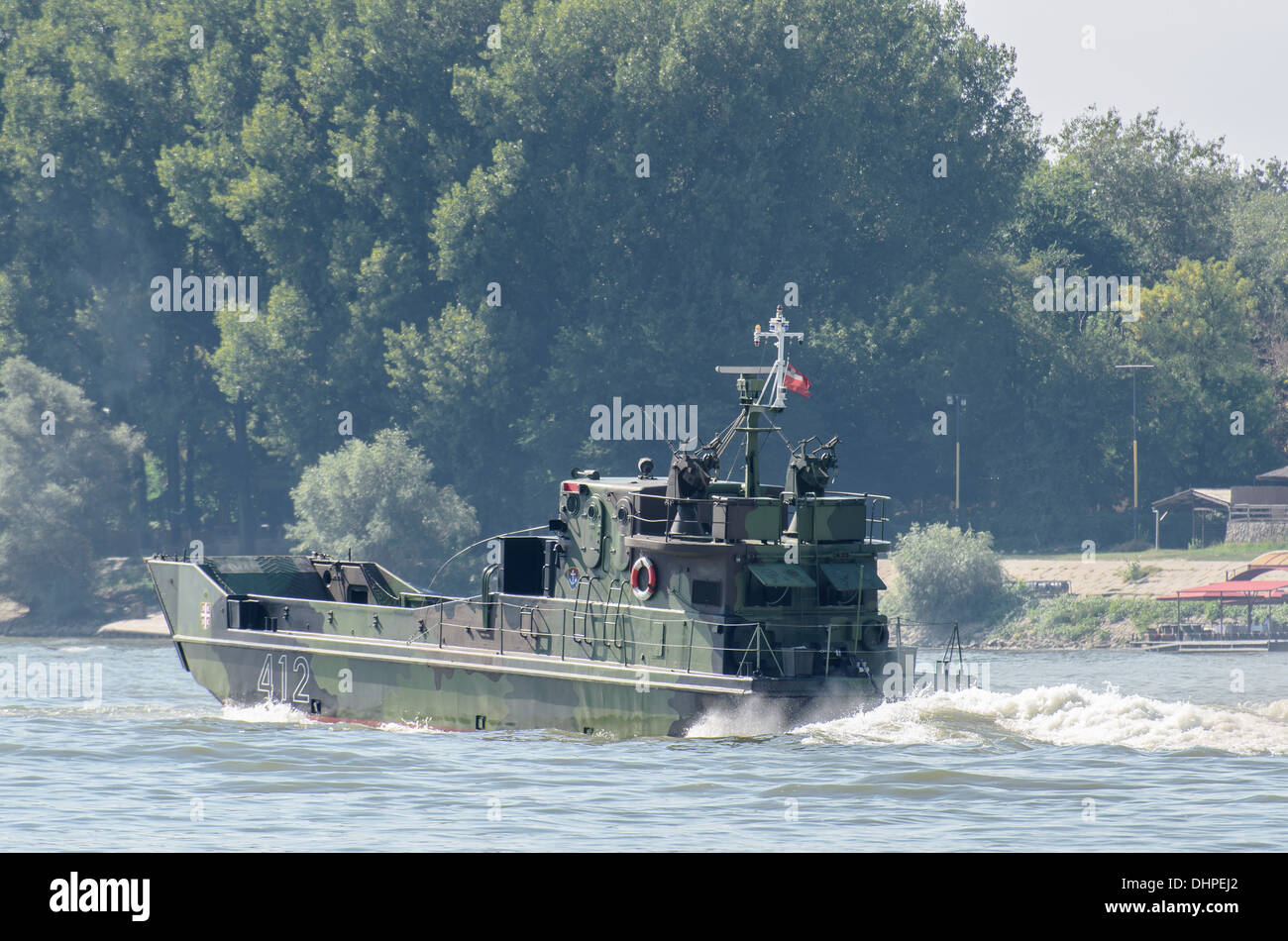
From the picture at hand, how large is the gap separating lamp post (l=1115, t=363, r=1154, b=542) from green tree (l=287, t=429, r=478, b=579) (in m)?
31.7

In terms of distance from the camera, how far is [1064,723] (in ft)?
101

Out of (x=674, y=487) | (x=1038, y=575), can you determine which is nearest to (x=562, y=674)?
(x=674, y=487)

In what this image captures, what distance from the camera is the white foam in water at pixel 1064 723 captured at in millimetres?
29750

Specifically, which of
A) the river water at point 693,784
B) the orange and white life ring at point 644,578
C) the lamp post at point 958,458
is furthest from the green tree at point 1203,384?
the orange and white life ring at point 644,578

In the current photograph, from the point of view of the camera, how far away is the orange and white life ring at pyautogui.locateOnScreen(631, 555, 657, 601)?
32188mm

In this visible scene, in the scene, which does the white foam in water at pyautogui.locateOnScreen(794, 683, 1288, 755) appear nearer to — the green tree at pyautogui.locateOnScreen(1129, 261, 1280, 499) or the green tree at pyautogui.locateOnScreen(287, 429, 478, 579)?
the green tree at pyautogui.locateOnScreen(287, 429, 478, 579)

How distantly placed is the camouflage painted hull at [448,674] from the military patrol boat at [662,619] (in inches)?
1.4

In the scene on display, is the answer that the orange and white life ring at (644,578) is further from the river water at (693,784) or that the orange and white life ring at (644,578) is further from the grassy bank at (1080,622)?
the grassy bank at (1080,622)

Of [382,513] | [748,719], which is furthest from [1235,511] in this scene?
[748,719]

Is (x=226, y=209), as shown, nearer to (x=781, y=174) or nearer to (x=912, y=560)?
(x=781, y=174)

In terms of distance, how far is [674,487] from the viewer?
32.0 metres

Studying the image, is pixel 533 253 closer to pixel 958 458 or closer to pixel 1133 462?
pixel 958 458

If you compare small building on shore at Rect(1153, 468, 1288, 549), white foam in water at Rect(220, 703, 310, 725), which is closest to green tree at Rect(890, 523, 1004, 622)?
small building on shore at Rect(1153, 468, 1288, 549)

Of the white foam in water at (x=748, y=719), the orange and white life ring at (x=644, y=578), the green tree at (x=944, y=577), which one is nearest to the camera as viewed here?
the white foam in water at (x=748, y=719)
